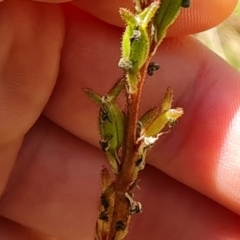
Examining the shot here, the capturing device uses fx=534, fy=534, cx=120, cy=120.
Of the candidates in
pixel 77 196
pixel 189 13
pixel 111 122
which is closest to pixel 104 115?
pixel 111 122

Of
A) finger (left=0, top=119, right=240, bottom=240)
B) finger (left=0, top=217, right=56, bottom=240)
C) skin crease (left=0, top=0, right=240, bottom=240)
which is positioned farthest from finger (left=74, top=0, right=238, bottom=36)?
finger (left=0, top=217, right=56, bottom=240)

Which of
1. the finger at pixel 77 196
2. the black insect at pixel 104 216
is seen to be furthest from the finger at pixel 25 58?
the black insect at pixel 104 216

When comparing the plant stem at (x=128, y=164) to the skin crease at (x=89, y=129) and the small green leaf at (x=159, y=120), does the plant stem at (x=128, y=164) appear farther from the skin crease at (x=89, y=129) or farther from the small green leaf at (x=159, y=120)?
the skin crease at (x=89, y=129)

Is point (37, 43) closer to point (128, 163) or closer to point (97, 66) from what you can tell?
point (97, 66)

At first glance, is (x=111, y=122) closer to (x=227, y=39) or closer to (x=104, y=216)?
(x=104, y=216)

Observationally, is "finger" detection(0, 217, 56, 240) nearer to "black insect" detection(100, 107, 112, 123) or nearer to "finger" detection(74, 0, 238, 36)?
"finger" detection(74, 0, 238, 36)
